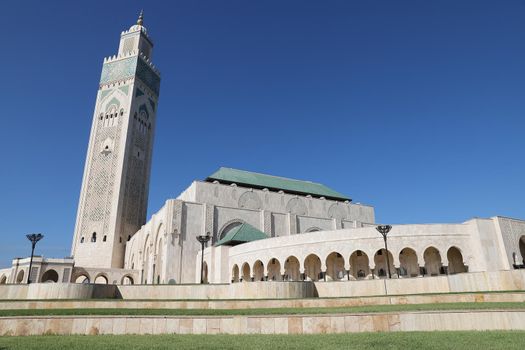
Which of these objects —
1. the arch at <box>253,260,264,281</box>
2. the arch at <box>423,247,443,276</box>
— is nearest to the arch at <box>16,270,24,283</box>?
the arch at <box>253,260,264,281</box>

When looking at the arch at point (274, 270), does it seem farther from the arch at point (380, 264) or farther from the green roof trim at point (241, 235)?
the arch at point (380, 264)

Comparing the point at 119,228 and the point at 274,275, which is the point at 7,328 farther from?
the point at 119,228

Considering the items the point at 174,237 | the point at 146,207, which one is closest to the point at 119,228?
the point at 146,207

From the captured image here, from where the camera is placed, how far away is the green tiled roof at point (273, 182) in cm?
3972

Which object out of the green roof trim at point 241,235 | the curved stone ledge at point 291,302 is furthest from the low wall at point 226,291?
the green roof trim at point 241,235

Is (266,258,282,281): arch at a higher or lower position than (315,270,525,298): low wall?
higher

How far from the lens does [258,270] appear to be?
29.0 meters

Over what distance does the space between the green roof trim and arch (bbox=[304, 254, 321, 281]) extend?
6086 millimetres

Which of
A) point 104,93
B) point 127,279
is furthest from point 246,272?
point 104,93

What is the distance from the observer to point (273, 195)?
40.2m

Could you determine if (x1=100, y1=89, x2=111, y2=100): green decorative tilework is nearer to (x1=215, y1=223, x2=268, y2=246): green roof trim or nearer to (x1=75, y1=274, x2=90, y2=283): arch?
(x1=75, y1=274, x2=90, y2=283): arch

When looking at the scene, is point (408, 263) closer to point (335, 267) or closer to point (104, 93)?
point (335, 267)

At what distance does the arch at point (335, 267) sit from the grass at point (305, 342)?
1946 cm

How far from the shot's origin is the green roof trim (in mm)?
30672
